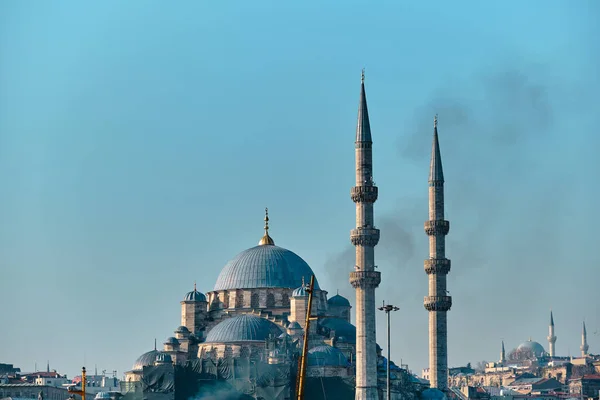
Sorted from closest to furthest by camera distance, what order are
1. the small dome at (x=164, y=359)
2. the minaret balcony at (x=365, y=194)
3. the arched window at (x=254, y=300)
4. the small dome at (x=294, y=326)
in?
1. the minaret balcony at (x=365, y=194)
2. the small dome at (x=164, y=359)
3. the small dome at (x=294, y=326)
4. the arched window at (x=254, y=300)

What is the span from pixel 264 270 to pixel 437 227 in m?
9.96

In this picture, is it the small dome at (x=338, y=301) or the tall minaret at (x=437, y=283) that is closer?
the tall minaret at (x=437, y=283)

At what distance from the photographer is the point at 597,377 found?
4956 inches

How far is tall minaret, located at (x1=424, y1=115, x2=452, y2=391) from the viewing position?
247 feet

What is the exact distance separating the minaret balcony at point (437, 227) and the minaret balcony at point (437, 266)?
149cm

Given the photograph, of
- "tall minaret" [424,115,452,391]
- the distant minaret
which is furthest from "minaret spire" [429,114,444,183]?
the distant minaret

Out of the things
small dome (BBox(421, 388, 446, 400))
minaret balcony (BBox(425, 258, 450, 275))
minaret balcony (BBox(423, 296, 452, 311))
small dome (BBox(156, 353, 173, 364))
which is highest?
minaret balcony (BBox(425, 258, 450, 275))

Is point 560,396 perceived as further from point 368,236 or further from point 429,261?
point 368,236

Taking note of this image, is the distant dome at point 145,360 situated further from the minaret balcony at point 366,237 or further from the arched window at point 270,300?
the minaret balcony at point 366,237

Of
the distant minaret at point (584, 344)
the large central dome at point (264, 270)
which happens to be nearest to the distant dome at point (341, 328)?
the large central dome at point (264, 270)

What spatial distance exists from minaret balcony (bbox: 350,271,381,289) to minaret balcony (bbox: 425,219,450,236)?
415 inches

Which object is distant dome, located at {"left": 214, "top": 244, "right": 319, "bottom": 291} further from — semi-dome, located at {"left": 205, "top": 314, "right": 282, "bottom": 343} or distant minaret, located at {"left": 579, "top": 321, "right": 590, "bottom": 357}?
distant minaret, located at {"left": 579, "top": 321, "right": 590, "bottom": 357}

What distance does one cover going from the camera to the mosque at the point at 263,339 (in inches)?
2726

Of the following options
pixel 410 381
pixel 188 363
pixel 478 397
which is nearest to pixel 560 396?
pixel 478 397
